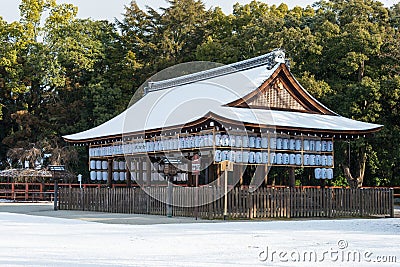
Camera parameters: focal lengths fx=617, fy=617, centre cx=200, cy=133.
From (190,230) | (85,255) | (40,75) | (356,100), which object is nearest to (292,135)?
(190,230)

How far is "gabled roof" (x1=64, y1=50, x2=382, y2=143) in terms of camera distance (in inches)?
768

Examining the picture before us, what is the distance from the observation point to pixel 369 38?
28.3m

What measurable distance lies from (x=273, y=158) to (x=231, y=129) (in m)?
1.84

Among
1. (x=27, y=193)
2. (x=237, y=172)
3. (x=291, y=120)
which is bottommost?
(x=27, y=193)

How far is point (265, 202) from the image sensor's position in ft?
60.1

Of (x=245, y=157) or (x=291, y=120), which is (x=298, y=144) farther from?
(x=245, y=157)

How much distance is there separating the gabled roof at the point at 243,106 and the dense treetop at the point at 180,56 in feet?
21.4

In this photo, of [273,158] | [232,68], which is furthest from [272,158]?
[232,68]

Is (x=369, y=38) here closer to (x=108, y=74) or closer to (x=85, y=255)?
(x=108, y=74)

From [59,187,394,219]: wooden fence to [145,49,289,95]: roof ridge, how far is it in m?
4.77

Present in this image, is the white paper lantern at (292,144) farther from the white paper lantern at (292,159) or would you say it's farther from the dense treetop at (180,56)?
the dense treetop at (180,56)

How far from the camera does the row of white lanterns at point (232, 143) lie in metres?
18.4

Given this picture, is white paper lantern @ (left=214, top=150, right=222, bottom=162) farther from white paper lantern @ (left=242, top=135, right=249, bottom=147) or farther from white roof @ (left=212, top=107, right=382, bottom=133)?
white roof @ (left=212, top=107, right=382, bottom=133)

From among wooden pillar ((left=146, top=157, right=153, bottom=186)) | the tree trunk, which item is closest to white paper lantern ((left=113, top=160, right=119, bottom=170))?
wooden pillar ((left=146, top=157, right=153, bottom=186))
